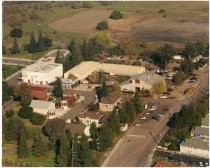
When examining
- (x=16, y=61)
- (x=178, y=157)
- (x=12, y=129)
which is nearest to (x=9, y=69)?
(x=16, y=61)

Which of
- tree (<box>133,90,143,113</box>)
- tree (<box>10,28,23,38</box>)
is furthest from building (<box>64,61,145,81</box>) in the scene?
tree (<box>10,28,23,38</box>)

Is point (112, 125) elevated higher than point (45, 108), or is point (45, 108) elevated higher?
point (112, 125)

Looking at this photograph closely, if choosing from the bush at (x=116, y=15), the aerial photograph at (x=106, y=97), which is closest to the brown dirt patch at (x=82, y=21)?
the aerial photograph at (x=106, y=97)

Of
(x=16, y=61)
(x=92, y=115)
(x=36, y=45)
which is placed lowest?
(x=16, y=61)

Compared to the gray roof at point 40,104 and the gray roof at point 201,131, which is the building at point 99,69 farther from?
the gray roof at point 201,131

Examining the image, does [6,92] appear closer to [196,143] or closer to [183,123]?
[183,123]

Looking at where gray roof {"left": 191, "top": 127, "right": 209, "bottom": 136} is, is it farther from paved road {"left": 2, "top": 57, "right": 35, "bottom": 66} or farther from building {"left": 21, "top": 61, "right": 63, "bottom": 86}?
paved road {"left": 2, "top": 57, "right": 35, "bottom": 66}

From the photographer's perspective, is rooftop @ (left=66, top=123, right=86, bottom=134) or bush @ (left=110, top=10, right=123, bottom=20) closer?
rooftop @ (left=66, top=123, right=86, bottom=134)
